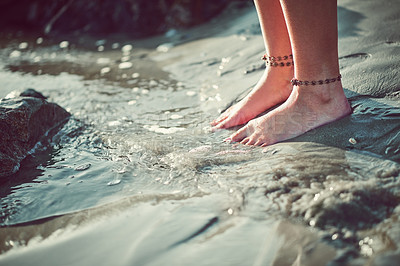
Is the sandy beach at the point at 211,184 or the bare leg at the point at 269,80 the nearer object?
the sandy beach at the point at 211,184

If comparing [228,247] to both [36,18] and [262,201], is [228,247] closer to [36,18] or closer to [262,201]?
[262,201]

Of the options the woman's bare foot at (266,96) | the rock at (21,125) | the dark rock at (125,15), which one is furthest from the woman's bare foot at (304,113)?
the dark rock at (125,15)

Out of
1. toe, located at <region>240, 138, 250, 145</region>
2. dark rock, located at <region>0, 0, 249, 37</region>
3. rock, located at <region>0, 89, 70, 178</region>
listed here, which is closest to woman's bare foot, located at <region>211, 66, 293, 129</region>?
toe, located at <region>240, 138, 250, 145</region>

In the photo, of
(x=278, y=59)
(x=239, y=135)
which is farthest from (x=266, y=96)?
(x=239, y=135)

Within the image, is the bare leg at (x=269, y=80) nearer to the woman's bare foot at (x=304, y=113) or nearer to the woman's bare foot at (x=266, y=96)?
the woman's bare foot at (x=266, y=96)

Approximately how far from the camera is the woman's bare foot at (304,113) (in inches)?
68.5

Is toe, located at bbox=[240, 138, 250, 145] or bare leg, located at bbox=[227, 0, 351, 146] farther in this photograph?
toe, located at bbox=[240, 138, 250, 145]

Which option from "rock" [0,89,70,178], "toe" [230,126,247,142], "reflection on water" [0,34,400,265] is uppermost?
"rock" [0,89,70,178]

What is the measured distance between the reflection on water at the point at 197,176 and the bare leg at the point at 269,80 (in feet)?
0.75

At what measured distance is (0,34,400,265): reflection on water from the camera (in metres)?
1.18

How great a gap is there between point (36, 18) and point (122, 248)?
6.20m

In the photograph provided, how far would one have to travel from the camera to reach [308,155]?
1.53m

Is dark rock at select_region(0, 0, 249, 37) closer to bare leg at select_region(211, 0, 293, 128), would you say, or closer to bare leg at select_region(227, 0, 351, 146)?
bare leg at select_region(211, 0, 293, 128)

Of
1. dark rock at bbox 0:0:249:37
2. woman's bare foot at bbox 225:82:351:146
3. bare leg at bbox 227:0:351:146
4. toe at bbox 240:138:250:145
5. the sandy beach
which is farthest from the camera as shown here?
dark rock at bbox 0:0:249:37
